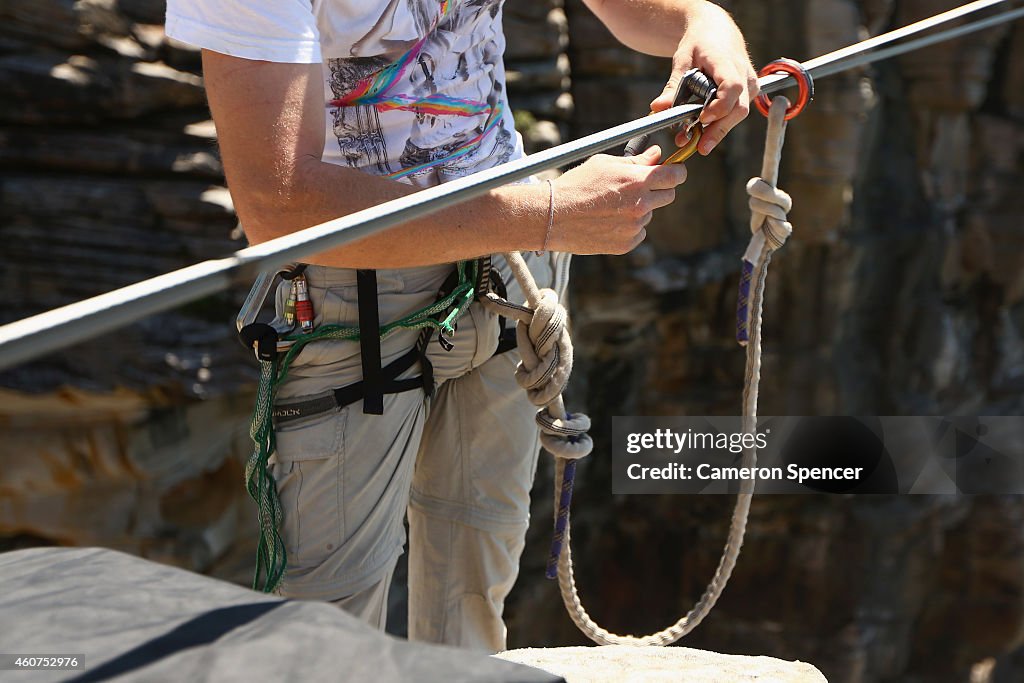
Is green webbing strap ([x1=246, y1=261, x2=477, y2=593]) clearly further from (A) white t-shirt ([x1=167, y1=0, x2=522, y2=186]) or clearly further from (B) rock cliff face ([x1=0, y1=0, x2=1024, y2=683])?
(B) rock cliff face ([x1=0, y1=0, x2=1024, y2=683])

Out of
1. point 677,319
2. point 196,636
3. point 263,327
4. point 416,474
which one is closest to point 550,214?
point 263,327

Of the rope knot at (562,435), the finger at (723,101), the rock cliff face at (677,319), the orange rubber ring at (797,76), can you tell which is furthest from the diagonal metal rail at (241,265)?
the rock cliff face at (677,319)

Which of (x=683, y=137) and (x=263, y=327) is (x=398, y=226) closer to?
(x=263, y=327)

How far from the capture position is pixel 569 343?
1.48 meters

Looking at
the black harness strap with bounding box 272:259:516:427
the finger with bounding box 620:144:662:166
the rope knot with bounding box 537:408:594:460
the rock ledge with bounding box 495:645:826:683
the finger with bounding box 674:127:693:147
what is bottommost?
the rock ledge with bounding box 495:645:826:683

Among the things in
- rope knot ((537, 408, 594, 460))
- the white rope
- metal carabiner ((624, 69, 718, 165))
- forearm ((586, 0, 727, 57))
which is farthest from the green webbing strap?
forearm ((586, 0, 727, 57))

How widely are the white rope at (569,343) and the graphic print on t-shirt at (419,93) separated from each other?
0.18 m

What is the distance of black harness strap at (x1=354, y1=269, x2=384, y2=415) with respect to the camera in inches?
51.5

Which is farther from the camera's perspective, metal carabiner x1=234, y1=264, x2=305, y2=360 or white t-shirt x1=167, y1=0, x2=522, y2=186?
metal carabiner x1=234, y1=264, x2=305, y2=360

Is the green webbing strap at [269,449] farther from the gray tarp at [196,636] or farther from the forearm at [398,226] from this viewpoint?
the gray tarp at [196,636]

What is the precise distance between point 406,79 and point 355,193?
0.22 metres

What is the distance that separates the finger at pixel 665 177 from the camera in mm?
1223

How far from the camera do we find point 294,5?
102 cm

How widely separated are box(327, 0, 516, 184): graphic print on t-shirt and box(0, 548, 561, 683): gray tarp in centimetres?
68
